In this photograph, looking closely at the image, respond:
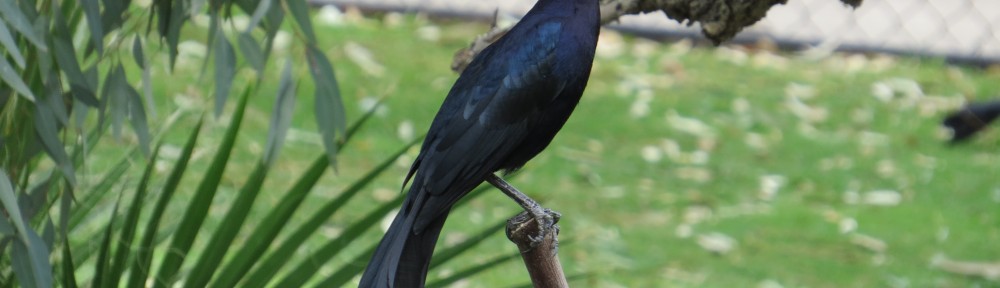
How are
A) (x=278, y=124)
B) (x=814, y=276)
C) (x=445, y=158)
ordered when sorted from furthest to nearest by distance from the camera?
(x=814, y=276) < (x=278, y=124) < (x=445, y=158)

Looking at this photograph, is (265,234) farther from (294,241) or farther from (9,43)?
(9,43)

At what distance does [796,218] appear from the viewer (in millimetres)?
4633

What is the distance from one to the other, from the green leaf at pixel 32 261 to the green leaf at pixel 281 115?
34 centimetres

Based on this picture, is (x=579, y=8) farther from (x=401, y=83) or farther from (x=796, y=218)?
(x=401, y=83)

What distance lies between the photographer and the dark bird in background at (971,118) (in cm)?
561

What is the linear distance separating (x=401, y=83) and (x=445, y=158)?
165 inches

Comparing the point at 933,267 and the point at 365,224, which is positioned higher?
the point at 933,267

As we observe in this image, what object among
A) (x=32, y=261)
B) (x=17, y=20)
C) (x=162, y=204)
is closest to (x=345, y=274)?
(x=162, y=204)

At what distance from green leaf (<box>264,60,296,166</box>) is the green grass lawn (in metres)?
1.29

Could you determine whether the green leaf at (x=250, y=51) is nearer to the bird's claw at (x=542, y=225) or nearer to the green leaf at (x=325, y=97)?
the green leaf at (x=325, y=97)

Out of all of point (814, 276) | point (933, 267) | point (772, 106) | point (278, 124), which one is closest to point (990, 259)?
point (933, 267)

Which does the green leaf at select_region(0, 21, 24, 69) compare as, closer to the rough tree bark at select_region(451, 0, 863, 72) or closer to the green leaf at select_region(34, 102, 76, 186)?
the green leaf at select_region(34, 102, 76, 186)

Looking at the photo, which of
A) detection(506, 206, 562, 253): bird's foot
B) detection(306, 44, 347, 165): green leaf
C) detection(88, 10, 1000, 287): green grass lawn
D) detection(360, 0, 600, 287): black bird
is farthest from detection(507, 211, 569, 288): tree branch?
detection(88, 10, 1000, 287): green grass lawn

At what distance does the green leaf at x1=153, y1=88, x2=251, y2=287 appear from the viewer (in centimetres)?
224
